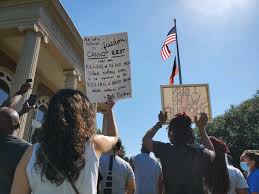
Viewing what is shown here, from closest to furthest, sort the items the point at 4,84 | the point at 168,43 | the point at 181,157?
the point at 181,157 → the point at 4,84 → the point at 168,43

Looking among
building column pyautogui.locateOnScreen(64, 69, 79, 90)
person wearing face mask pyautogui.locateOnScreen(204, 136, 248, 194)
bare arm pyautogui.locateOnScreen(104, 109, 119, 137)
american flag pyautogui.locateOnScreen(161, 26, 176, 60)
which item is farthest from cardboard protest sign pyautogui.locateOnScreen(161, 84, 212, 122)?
building column pyautogui.locateOnScreen(64, 69, 79, 90)

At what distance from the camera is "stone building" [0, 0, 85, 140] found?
1234 cm

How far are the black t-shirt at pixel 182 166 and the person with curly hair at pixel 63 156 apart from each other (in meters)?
1.19

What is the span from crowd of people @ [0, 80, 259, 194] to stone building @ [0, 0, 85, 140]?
7155 millimetres

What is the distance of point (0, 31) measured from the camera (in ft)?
45.3

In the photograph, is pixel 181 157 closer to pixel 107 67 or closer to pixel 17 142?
pixel 17 142

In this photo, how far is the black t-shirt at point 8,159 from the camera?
282 centimetres

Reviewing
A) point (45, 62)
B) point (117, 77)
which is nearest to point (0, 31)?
point (45, 62)

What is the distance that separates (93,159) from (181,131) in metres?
1.43

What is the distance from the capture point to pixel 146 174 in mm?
5484

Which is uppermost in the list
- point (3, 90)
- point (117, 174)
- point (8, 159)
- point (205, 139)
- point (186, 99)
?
point (3, 90)

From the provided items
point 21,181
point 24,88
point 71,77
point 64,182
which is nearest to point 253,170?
point 24,88

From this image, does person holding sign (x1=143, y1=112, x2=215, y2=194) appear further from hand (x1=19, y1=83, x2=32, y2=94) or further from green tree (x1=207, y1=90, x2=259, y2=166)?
green tree (x1=207, y1=90, x2=259, y2=166)

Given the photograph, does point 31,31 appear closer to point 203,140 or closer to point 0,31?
point 0,31
